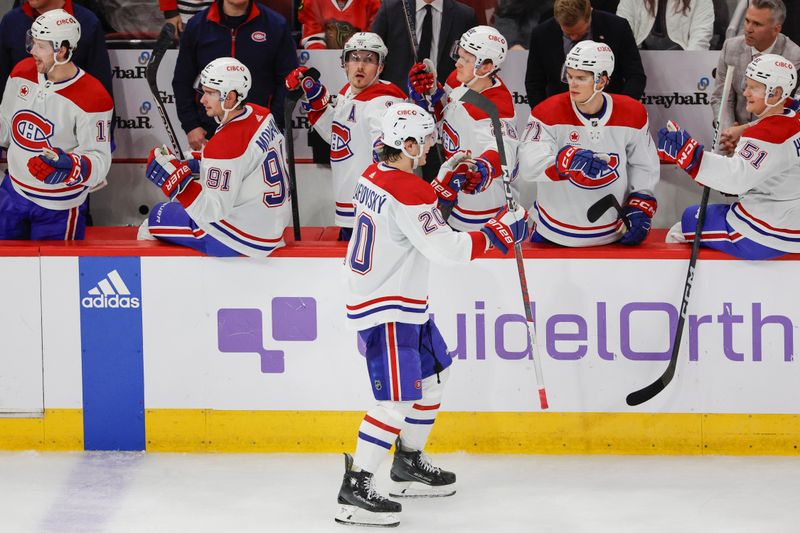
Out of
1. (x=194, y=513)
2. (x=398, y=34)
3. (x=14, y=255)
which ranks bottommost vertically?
(x=194, y=513)

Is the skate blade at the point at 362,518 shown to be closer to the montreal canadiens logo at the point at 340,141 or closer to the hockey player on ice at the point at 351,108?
the hockey player on ice at the point at 351,108

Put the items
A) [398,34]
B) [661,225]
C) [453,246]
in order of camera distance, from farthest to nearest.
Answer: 1. [661,225]
2. [398,34]
3. [453,246]

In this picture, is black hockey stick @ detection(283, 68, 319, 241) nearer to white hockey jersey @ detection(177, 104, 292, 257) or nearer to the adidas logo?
white hockey jersey @ detection(177, 104, 292, 257)

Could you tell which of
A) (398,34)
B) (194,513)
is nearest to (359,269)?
(194,513)

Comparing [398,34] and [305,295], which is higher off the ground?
[398,34]

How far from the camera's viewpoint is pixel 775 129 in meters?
4.76

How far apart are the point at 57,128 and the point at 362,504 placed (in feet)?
7.42

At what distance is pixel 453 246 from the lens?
424cm

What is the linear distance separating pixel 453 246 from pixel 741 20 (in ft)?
9.97

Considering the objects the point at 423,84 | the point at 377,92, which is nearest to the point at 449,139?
the point at 423,84

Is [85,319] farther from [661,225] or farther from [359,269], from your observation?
[661,225]

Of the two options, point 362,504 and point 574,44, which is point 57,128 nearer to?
point 362,504

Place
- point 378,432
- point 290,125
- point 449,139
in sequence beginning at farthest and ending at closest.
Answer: point 290,125
point 449,139
point 378,432

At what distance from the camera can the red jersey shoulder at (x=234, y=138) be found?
4844 mm
